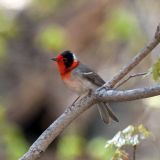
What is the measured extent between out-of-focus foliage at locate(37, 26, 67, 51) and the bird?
3213 millimetres

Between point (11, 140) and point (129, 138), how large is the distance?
411 cm

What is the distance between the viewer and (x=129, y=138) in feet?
10.0

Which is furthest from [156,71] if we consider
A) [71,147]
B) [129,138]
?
[71,147]

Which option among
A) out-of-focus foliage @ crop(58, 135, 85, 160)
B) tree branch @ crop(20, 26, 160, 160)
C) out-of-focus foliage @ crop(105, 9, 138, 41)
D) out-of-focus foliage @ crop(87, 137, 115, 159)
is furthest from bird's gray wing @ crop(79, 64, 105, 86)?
out-of-focus foliage @ crop(105, 9, 138, 41)

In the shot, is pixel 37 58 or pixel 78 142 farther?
pixel 37 58

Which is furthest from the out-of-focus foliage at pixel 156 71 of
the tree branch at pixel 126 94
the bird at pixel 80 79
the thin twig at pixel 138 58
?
the bird at pixel 80 79

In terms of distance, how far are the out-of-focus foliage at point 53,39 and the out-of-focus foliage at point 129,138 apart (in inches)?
186

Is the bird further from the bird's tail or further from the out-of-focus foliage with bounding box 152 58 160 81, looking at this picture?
the out-of-focus foliage with bounding box 152 58 160 81

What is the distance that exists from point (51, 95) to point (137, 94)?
4.89 meters

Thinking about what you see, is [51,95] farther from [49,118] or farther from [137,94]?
[137,94]

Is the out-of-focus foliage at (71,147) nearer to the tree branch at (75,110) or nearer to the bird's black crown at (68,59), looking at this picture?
the bird's black crown at (68,59)

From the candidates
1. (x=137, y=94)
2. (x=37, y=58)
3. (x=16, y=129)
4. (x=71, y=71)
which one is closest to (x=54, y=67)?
(x=37, y=58)

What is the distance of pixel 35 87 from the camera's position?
7.67m

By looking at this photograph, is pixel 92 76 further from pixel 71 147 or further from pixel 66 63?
pixel 71 147
